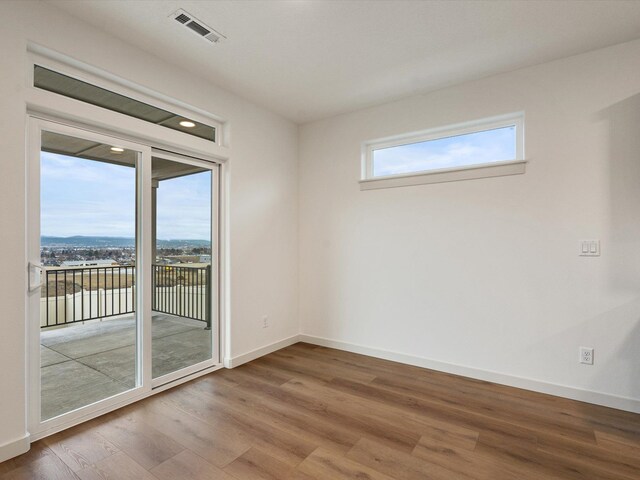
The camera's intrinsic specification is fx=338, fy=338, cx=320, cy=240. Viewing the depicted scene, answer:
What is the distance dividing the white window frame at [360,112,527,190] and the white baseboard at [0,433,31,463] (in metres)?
3.37

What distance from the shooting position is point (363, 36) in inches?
98.7

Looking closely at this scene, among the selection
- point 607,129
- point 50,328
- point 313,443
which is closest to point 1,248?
point 50,328

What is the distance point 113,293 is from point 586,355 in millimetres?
3742

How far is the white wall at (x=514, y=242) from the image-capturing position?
2576 millimetres

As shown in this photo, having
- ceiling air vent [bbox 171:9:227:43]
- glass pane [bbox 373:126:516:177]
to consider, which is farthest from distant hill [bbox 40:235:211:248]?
glass pane [bbox 373:126:516:177]

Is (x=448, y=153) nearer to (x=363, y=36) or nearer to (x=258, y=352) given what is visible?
(x=363, y=36)

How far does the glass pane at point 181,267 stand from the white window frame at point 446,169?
1.75m

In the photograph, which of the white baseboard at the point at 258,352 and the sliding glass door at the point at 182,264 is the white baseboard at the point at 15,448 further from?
the white baseboard at the point at 258,352

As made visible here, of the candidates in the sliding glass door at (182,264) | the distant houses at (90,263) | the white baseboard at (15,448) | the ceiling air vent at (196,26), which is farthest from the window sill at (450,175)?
the white baseboard at (15,448)

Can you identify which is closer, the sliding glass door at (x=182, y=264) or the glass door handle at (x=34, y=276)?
the glass door handle at (x=34, y=276)

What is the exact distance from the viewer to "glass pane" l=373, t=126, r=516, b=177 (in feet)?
10.2

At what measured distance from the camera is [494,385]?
9.78ft

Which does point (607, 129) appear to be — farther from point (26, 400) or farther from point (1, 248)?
point (26, 400)

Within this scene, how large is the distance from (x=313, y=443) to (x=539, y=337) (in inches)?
81.9
